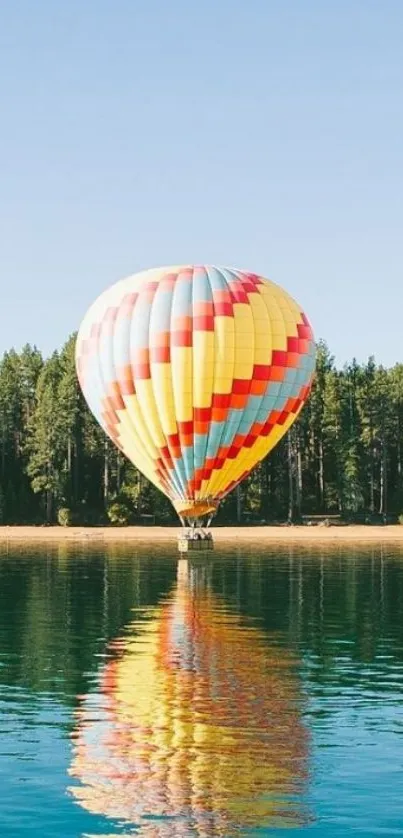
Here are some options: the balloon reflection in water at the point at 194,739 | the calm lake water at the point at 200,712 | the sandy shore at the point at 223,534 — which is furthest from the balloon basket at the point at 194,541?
the sandy shore at the point at 223,534

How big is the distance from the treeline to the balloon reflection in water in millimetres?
Answer: 82259

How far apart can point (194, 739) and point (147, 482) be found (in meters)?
98.7

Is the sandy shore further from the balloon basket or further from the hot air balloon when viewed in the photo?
the hot air balloon

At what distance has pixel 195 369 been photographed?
72.1 m

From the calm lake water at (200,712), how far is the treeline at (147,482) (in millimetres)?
62588

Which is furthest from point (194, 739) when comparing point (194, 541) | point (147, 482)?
→ point (147, 482)

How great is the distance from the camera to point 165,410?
238 feet

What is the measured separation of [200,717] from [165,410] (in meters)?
41.2

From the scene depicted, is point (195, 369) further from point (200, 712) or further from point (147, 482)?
point (147, 482)

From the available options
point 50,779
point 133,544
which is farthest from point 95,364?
point 50,779

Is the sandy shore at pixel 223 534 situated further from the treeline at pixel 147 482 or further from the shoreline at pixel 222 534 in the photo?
the treeline at pixel 147 482

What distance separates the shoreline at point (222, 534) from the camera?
11562cm

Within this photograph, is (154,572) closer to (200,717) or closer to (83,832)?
(200,717)

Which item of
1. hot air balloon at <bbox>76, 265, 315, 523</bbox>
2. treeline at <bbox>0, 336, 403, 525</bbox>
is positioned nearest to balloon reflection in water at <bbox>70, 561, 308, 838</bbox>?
hot air balloon at <bbox>76, 265, 315, 523</bbox>
